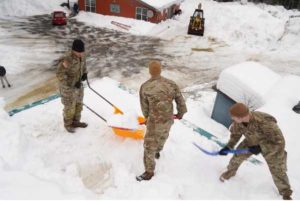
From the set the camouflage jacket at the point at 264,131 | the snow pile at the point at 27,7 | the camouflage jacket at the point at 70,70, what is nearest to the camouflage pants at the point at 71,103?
the camouflage jacket at the point at 70,70

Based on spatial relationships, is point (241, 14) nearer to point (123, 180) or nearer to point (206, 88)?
point (206, 88)

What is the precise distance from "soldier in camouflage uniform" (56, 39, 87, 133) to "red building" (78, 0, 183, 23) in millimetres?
14102

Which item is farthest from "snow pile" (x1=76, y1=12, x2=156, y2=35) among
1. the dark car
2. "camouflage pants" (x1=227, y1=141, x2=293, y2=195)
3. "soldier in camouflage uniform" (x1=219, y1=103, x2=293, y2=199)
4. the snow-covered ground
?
"camouflage pants" (x1=227, y1=141, x2=293, y2=195)

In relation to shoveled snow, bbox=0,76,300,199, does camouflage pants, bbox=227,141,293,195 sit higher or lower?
higher

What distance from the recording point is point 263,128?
404 centimetres

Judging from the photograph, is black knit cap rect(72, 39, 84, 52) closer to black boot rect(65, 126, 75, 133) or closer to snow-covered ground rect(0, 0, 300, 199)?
black boot rect(65, 126, 75, 133)

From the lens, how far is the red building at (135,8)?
1917cm

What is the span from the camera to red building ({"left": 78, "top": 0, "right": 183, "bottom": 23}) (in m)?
19.2

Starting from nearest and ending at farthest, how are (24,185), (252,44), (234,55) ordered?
(24,185) → (234,55) → (252,44)

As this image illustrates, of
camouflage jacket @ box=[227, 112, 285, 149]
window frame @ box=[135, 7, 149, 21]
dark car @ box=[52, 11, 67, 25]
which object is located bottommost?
camouflage jacket @ box=[227, 112, 285, 149]

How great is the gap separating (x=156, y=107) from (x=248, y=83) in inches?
149

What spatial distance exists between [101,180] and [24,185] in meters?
1.29

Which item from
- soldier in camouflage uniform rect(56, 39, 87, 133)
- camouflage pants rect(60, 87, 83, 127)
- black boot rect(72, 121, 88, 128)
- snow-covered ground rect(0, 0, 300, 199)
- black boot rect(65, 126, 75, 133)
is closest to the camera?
snow-covered ground rect(0, 0, 300, 199)

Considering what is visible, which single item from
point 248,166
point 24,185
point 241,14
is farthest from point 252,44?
point 24,185
